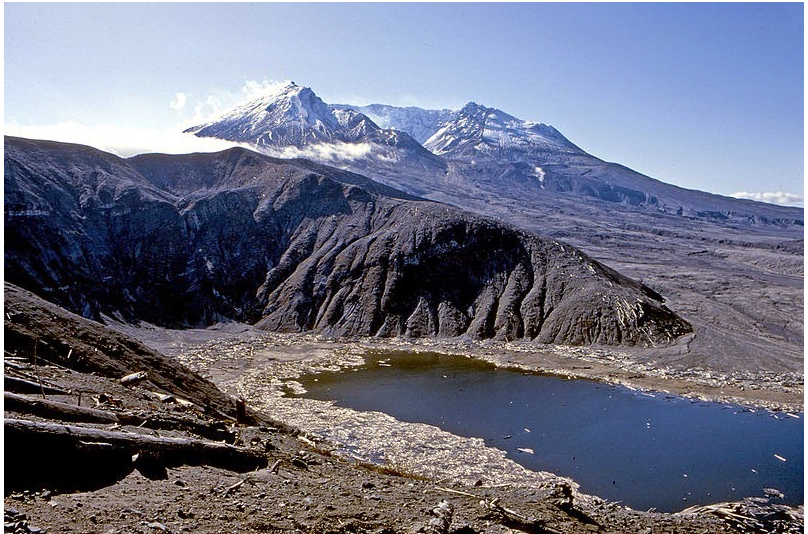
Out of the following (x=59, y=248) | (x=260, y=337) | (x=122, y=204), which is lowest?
(x=260, y=337)

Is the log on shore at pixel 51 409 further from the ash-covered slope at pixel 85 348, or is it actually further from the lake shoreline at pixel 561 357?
the lake shoreline at pixel 561 357

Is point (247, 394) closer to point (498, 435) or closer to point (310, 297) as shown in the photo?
point (498, 435)

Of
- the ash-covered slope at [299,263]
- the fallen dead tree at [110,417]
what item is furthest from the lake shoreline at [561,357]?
the fallen dead tree at [110,417]

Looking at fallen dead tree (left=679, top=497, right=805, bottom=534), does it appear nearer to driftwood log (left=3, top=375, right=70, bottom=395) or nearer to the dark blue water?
the dark blue water

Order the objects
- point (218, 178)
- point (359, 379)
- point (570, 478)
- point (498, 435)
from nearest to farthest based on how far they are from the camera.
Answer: point (570, 478) < point (498, 435) < point (359, 379) < point (218, 178)

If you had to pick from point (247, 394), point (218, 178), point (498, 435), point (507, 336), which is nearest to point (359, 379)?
point (247, 394)

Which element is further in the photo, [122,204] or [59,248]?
[122,204]

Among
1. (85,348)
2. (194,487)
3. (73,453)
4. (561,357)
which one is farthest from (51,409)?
(561,357)
